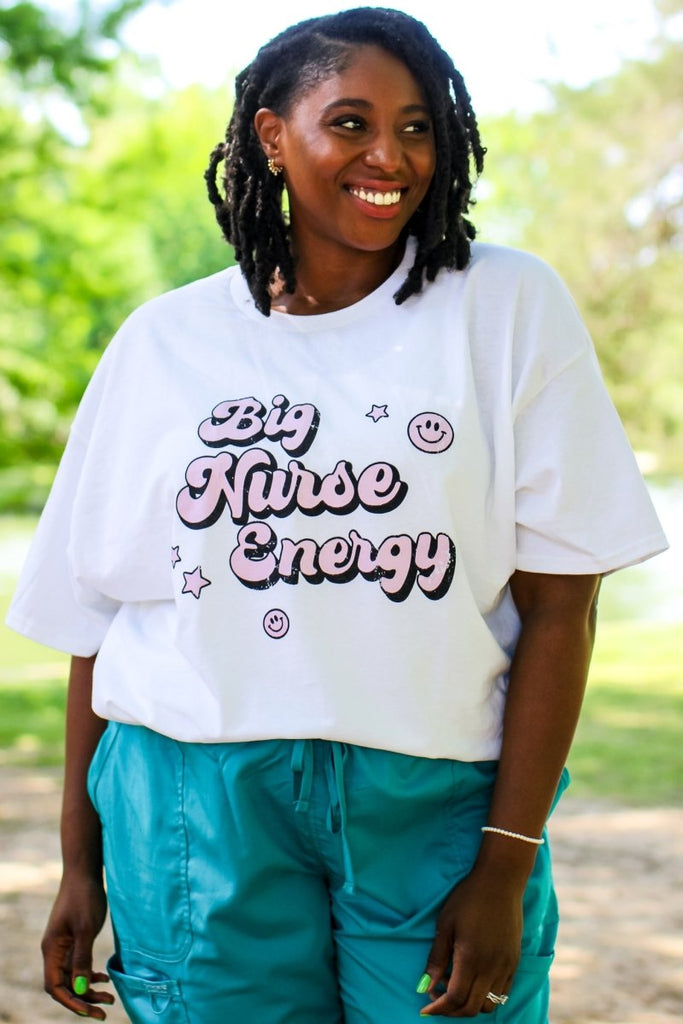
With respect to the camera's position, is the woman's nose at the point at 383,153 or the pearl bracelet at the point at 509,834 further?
the woman's nose at the point at 383,153

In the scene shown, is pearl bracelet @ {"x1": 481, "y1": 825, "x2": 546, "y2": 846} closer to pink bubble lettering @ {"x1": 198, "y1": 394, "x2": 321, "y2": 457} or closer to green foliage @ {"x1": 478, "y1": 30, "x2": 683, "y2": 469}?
pink bubble lettering @ {"x1": 198, "y1": 394, "x2": 321, "y2": 457}

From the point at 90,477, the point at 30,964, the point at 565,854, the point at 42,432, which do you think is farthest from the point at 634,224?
the point at 90,477

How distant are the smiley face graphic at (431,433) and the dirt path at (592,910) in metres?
2.29

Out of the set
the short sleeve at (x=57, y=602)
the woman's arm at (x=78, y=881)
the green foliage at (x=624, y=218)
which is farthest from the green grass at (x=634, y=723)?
the green foliage at (x=624, y=218)

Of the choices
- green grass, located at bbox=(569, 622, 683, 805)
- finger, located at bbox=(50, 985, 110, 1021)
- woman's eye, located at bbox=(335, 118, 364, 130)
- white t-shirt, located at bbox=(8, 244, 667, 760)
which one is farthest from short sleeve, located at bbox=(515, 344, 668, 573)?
green grass, located at bbox=(569, 622, 683, 805)

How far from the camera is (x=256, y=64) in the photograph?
7.06 ft

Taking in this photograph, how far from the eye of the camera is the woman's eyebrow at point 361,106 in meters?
1.94

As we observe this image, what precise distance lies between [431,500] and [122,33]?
24.9 ft

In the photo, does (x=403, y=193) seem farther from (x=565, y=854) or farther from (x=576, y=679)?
(x=565, y=854)

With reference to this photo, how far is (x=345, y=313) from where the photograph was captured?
195 cm

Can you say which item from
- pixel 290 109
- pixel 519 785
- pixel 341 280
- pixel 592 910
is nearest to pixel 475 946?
pixel 519 785

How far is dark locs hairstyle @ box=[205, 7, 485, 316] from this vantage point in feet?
6.44

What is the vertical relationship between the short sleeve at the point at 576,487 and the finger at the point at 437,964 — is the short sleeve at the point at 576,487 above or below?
above

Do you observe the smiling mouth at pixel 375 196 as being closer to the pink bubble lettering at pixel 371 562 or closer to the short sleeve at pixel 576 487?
the short sleeve at pixel 576 487
